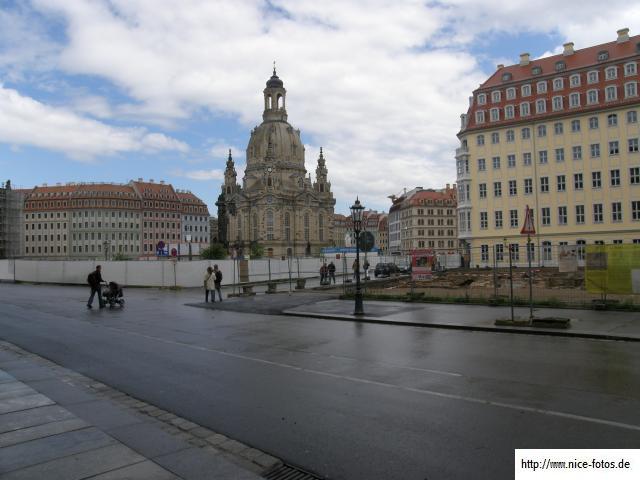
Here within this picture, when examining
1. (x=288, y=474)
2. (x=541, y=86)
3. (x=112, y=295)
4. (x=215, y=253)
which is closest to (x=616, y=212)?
(x=541, y=86)

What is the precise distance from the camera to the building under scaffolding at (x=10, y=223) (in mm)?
90750

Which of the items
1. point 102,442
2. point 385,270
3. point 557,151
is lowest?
point 102,442

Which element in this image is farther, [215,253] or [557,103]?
[215,253]

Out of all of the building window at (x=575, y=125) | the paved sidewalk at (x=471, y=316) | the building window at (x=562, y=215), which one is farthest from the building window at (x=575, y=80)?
the paved sidewalk at (x=471, y=316)

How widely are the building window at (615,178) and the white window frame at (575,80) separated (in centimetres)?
1107

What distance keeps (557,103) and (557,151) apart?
5.68m

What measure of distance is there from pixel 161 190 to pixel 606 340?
157 meters

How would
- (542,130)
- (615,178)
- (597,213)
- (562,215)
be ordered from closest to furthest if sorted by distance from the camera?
(615,178) → (597,213) → (562,215) → (542,130)

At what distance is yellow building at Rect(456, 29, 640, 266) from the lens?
186 feet

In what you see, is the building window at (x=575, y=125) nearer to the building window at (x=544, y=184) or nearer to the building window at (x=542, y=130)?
the building window at (x=542, y=130)

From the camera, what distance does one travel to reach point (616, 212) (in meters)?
57.1

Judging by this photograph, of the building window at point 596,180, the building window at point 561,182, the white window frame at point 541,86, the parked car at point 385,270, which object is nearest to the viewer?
the parked car at point 385,270

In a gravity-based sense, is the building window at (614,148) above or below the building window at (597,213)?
above

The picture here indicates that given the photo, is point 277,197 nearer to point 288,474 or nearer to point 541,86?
point 541,86
